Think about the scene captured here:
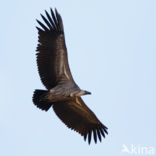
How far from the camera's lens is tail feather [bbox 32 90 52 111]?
720 inches

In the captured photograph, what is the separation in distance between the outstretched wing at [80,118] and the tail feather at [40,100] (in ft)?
1.72

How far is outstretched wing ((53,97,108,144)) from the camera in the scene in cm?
1911

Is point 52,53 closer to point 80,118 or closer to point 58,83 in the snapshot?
point 58,83

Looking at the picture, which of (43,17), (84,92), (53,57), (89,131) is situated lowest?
(89,131)

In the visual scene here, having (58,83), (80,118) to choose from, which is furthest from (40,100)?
(80,118)

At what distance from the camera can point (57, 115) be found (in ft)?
62.4

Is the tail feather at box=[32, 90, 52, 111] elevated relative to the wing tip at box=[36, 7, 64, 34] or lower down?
lower down

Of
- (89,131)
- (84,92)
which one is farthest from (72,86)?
(89,131)

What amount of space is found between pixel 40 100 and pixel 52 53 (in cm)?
162

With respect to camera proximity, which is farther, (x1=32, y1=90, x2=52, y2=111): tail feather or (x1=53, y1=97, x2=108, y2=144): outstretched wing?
(x1=53, y1=97, x2=108, y2=144): outstretched wing

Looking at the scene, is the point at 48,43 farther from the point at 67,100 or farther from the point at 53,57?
the point at 67,100

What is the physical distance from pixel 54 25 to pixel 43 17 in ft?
1.50

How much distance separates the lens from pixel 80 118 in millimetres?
19578

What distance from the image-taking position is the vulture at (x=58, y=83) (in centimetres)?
1839
